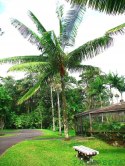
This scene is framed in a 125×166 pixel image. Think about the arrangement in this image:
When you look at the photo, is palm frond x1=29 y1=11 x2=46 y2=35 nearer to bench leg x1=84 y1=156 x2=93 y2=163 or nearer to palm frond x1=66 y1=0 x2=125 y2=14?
bench leg x1=84 y1=156 x2=93 y2=163

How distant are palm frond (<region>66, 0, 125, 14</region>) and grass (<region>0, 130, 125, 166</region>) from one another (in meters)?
9.66

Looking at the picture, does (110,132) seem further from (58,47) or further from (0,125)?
→ (0,125)

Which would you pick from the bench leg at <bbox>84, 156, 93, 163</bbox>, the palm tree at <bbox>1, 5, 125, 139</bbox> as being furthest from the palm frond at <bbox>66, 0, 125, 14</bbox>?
the palm tree at <bbox>1, 5, 125, 139</bbox>

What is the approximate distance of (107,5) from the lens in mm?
6250

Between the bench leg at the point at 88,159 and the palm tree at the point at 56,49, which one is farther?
the palm tree at the point at 56,49

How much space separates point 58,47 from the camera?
72.9 ft

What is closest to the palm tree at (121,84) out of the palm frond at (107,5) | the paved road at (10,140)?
the paved road at (10,140)

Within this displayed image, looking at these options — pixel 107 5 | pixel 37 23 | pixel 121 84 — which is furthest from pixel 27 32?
pixel 121 84

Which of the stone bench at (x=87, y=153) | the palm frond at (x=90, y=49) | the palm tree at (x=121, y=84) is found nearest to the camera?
the stone bench at (x=87, y=153)

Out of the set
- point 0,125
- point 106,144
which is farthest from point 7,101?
point 106,144

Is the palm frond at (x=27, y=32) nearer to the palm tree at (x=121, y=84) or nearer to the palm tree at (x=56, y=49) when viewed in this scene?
the palm tree at (x=56, y=49)

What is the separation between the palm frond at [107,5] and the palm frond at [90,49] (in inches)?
546

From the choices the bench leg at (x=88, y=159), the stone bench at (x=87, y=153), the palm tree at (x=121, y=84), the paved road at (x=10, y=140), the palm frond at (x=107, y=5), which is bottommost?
the bench leg at (x=88, y=159)

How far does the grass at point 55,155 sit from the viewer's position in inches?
582
